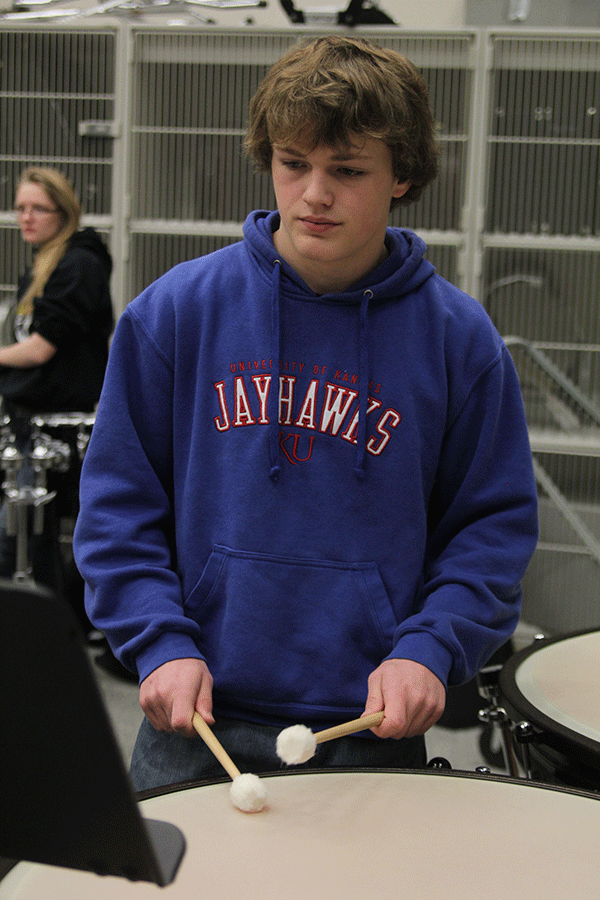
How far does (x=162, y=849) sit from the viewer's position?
475 millimetres

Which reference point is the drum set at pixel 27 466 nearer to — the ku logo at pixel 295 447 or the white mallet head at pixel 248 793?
the ku logo at pixel 295 447

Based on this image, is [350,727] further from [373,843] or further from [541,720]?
[541,720]

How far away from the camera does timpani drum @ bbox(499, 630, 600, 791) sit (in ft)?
3.11

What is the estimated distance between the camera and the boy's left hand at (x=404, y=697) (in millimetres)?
817

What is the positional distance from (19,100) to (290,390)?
8.64 feet

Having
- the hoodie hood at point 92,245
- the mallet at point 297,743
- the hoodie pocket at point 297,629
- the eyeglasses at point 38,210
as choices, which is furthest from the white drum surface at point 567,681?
the eyeglasses at point 38,210

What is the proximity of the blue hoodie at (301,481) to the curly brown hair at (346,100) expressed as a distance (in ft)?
0.43

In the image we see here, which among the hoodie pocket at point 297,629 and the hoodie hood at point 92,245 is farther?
the hoodie hood at point 92,245

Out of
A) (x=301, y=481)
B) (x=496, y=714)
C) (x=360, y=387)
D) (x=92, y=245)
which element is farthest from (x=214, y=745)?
(x=92, y=245)

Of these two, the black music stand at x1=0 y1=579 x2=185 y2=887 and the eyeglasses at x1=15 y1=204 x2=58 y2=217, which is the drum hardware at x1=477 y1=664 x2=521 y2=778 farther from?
the eyeglasses at x1=15 y1=204 x2=58 y2=217

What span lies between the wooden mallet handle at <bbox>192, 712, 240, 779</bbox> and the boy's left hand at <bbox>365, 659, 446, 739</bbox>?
0.49ft

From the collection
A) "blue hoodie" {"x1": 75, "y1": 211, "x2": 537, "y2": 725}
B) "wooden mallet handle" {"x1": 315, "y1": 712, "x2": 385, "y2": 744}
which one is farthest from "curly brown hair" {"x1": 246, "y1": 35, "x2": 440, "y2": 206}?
"wooden mallet handle" {"x1": 315, "y1": 712, "x2": 385, "y2": 744}

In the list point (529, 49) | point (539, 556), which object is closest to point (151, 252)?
point (529, 49)

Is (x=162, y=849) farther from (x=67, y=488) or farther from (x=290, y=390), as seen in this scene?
(x=67, y=488)
